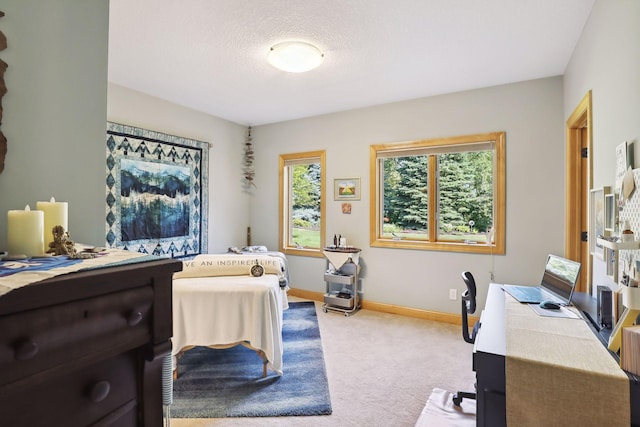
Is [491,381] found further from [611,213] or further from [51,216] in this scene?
[51,216]

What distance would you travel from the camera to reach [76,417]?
0.62 meters

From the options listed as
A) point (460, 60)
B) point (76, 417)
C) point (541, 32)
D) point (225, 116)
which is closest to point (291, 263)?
point (225, 116)

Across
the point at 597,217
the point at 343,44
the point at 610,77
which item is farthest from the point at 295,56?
the point at 597,217

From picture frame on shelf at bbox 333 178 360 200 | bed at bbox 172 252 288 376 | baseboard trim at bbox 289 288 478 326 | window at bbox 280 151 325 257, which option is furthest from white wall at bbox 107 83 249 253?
bed at bbox 172 252 288 376

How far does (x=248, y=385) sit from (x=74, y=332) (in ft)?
6.54

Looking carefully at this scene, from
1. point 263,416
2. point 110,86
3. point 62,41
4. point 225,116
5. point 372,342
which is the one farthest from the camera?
point 225,116

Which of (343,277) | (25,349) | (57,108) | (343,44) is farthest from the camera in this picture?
(343,277)

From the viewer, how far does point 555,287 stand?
6.90 feet

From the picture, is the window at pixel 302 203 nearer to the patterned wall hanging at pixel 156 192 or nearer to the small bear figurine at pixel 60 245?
the patterned wall hanging at pixel 156 192

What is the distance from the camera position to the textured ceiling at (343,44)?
204 cm

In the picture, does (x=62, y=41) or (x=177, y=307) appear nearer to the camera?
(x=62, y=41)

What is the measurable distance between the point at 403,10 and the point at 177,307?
250 centimetres

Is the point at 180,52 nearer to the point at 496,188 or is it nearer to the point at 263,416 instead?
the point at 263,416

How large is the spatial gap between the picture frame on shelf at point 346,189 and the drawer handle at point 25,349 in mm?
3763
